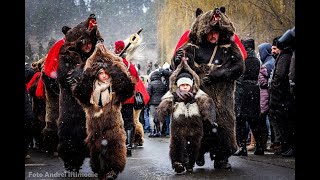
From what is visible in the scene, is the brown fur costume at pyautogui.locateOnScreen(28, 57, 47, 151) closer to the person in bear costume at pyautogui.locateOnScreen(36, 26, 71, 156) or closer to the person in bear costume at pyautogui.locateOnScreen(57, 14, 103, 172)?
the person in bear costume at pyautogui.locateOnScreen(36, 26, 71, 156)

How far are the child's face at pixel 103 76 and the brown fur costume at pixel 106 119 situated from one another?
0.04 m

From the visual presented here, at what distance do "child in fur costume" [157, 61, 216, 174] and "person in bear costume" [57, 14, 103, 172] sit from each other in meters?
1.05

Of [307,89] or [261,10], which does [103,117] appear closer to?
[307,89]

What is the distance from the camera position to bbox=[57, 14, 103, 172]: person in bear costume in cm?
669

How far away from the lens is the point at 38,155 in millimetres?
9422

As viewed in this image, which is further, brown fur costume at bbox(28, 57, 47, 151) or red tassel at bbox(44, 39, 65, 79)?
brown fur costume at bbox(28, 57, 47, 151)

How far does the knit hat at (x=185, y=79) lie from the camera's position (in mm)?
7059

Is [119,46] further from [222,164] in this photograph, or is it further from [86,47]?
[222,164]

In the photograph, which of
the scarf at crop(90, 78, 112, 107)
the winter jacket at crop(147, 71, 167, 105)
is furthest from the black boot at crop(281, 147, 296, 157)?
the winter jacket at crop(147, 71, 167, 105)

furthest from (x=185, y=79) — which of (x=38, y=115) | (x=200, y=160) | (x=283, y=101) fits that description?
(x=38, y=115)

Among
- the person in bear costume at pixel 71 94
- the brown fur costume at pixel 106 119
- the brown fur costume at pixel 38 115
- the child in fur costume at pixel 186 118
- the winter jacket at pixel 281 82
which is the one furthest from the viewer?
the brown fur costume at pixel 38 115

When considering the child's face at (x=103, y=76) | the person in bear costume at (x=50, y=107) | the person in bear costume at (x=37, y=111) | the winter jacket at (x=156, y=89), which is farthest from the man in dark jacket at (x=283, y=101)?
the winter jacket at (x=156, y=89)

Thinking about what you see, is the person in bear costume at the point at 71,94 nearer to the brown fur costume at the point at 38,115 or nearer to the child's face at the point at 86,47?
the child's face at the point at 86,47

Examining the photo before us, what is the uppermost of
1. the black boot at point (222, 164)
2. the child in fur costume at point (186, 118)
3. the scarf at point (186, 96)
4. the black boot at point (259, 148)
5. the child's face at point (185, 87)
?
the child's face at point (185, 87)
